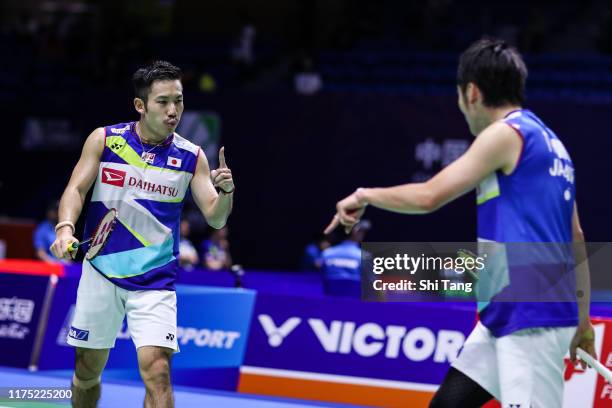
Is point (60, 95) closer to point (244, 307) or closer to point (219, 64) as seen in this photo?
point (219, 64)

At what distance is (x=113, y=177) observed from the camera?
4879 mm

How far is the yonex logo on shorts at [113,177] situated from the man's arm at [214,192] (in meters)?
0.33

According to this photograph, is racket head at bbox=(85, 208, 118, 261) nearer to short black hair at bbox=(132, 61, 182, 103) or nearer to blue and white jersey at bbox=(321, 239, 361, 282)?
short black hair at bbox=(132, 61, 182, 103)

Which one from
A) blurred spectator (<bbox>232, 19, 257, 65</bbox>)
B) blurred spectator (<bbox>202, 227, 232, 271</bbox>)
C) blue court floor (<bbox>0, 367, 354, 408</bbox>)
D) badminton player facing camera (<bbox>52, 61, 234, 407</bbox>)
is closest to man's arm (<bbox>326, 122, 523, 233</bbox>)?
badminton player facing camera (<bbox>52, 61, 234, 407</bbox>)

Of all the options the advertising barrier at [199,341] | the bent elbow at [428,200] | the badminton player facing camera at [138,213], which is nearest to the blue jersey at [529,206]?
the bent elbow at [428,200]

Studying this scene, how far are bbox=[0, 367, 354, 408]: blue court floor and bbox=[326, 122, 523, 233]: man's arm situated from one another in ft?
12.7

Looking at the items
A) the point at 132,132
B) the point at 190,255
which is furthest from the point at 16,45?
the point at 132,132

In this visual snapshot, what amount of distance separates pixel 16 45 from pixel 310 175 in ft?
24.4

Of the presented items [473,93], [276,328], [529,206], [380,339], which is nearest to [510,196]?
[529,206]

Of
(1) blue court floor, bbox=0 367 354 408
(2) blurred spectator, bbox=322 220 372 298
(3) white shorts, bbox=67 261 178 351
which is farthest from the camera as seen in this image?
(2) blurred spectator, bbox=322 220 372 298

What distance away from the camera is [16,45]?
1973 centimetres

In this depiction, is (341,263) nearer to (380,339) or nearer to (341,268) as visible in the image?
(341,268)

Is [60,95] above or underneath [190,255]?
above

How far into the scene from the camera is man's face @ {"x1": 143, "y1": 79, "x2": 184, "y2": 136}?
4.82 metres
